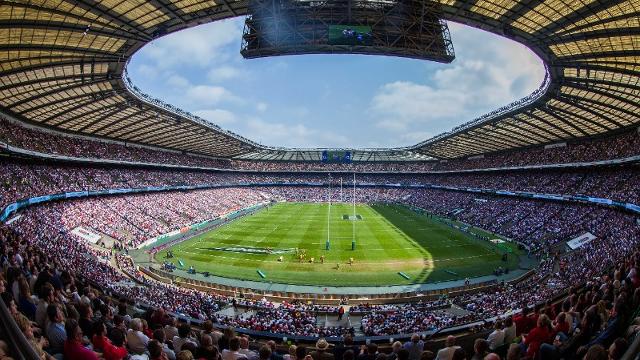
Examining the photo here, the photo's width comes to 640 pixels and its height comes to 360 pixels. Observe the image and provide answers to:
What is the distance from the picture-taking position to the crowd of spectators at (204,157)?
41781 millimetres

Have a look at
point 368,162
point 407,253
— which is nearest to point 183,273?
point 407,253

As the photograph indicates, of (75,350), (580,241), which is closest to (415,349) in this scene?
(75,350)

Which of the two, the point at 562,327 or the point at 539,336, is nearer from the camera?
the point at 539,336

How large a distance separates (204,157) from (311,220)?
42657mm

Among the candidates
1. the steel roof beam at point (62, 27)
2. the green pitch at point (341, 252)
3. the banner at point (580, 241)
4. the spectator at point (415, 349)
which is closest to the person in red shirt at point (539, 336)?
the spectator at point (415, 349)

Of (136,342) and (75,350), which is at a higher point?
(75,350)

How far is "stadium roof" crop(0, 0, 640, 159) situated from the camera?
21734mm

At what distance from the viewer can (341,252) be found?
44.5 m

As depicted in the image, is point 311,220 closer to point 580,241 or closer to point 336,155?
point 580,241

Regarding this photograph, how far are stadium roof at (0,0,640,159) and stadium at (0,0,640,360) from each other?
177 millimetres

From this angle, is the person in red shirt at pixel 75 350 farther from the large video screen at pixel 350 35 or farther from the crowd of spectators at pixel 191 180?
the crowd of spectators at pixel 191 180

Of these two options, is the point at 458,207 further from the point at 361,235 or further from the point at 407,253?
the point at 407,253

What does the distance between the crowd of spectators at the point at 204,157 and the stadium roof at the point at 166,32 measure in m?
1.91

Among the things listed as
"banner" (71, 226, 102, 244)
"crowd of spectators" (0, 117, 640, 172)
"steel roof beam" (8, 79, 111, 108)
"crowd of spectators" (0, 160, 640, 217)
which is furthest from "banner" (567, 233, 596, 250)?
"banner" (71, 226, 102, 244)
